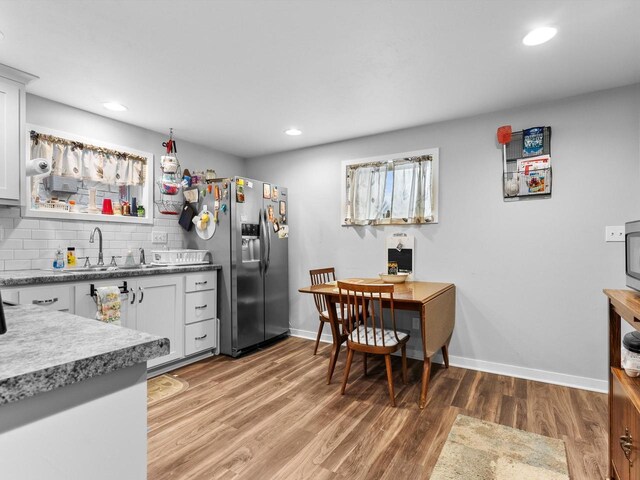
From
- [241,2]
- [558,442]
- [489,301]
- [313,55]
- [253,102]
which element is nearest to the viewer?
[241,2]

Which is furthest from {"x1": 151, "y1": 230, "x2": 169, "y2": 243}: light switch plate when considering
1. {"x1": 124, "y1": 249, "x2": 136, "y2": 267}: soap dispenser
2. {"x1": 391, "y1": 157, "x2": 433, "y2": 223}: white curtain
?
{"x1": 391, "y1": 157, "x2": 433, "y2": 223}: white curtain

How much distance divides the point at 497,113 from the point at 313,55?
74.9 inches

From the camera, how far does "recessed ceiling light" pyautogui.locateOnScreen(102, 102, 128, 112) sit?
2943 millimetres

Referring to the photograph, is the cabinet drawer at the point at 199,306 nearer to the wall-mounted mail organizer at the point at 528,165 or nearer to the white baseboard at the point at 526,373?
the white baseboard at the point at 526,373

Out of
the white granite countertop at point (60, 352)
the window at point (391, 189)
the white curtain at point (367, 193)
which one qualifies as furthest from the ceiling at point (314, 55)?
the white granite countertop at point (60, 352)

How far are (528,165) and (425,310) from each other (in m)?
1.66

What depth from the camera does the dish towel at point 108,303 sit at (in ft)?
8.39

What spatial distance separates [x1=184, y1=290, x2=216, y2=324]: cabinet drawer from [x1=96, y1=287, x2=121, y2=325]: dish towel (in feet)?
2.30

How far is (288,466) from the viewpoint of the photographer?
1.82m

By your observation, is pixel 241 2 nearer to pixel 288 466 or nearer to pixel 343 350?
pixel 288 466

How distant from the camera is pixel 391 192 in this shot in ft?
12.0

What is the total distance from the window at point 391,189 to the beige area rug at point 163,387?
Answer: 2.29 metres

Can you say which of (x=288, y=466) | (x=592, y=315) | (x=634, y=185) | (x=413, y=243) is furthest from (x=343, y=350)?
(x=634, y=185)

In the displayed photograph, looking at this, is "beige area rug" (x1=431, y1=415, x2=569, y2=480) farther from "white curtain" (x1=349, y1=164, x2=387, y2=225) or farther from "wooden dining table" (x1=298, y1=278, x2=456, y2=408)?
"white curtain" (x1=349, y1=164, x2=387, y2=225)
